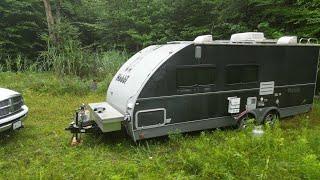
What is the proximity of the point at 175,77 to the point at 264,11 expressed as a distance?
27.4 ft

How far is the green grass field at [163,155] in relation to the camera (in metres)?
5.88

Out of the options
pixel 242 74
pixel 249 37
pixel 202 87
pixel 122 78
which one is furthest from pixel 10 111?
pixel 249 37

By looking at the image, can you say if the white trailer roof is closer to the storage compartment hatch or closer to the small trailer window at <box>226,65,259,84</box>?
the storage compartment hatch

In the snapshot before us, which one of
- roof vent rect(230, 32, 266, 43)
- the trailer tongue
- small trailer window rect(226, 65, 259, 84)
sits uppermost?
roof vent rect(230, 32, 266, 43)

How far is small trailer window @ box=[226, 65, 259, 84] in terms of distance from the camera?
9023 millimetres

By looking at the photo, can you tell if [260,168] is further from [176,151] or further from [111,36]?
[111,36]

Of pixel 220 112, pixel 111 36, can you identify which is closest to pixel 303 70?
pixel 220 112

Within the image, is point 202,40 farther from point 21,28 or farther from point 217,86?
point 21,28

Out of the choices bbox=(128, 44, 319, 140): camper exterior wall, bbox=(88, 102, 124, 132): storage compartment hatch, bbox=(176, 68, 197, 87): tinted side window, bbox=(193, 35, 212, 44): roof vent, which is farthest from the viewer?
bbox=(193, 35, 212, 44): roof vent

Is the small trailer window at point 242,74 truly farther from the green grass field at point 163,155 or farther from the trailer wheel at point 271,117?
Result: the green grass field at point 163,155

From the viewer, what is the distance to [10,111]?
8102mm

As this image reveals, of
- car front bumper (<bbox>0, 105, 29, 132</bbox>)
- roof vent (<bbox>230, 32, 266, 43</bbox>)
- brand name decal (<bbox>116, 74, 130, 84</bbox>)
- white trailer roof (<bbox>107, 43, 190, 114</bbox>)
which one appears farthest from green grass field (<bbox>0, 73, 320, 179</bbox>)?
roof vent (<bbox>230, 32, 266, 43</bbox>)

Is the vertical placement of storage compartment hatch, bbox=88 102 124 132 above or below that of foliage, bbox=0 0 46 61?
below

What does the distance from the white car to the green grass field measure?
51cm
